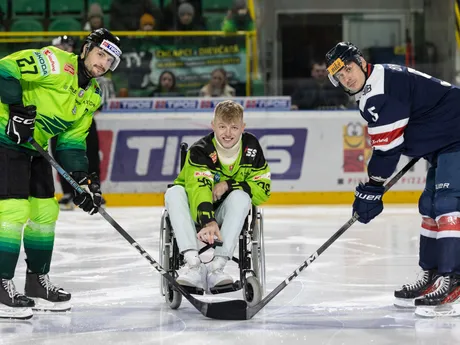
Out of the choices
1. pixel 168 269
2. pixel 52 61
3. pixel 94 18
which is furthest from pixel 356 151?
pixel 52 61

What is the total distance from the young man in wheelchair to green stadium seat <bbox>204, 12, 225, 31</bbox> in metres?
4.89

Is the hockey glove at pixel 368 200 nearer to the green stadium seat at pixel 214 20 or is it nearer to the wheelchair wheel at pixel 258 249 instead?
the wheelchair wheel at pixel 258 249

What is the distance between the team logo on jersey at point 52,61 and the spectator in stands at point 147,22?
505 centimetres

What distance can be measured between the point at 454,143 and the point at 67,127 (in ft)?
4.80

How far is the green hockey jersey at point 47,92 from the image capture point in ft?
11.2

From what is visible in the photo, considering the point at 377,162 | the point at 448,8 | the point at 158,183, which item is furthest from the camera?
the point at 448,8

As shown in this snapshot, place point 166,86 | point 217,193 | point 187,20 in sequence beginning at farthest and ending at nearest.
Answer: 1. point 187,20
2. point 166,86
3. point 217,193

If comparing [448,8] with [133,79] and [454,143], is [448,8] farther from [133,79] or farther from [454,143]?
[454,143]

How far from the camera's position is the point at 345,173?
8.10 metres

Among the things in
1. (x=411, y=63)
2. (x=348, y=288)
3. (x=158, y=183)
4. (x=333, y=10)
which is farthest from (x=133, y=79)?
(x=348, y=288)

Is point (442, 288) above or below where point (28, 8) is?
below

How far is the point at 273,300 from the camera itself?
12.5 feet

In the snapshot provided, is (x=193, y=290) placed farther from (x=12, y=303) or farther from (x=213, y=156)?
(x=12, y=303)

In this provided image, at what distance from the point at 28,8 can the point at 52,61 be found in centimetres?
539
